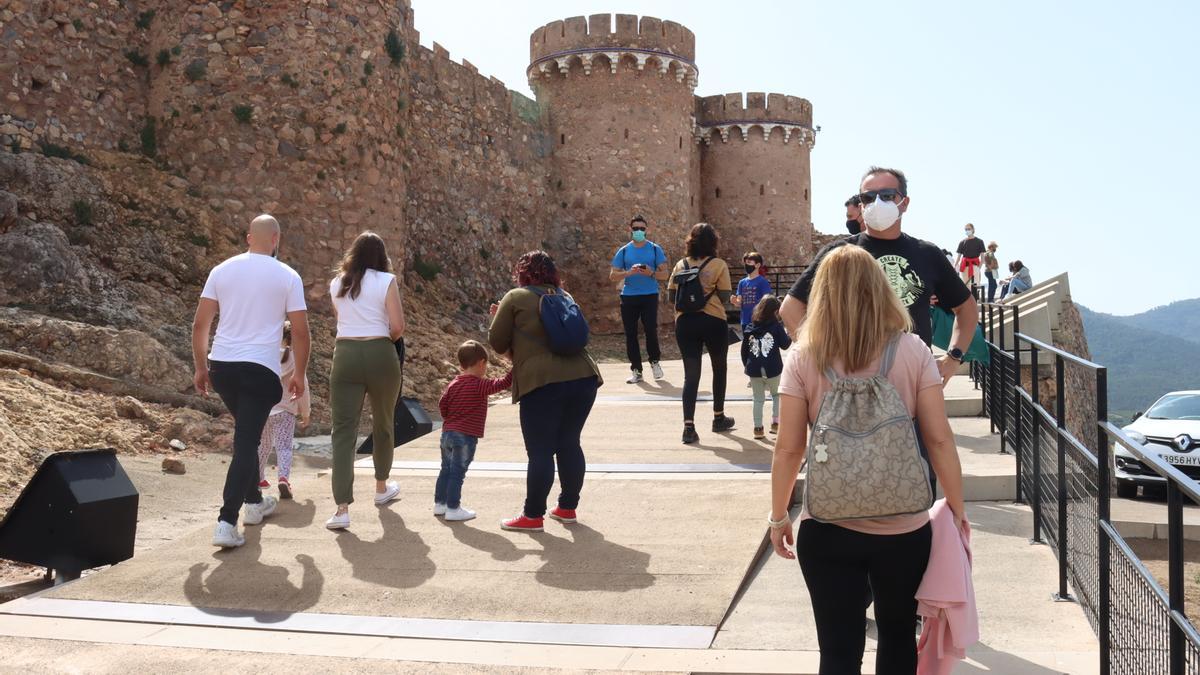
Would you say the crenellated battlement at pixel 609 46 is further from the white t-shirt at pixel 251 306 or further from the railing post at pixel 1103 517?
the railing post at pixel 1103 517

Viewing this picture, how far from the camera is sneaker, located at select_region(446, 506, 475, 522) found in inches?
234

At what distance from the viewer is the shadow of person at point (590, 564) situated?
15.7ft

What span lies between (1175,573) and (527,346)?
136 inches

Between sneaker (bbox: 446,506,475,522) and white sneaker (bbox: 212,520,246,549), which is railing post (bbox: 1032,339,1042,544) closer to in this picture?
sneaker (bbox: 446,506,475,522)

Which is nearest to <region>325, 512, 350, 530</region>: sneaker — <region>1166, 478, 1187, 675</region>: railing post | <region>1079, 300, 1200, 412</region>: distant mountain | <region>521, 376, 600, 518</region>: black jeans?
<region>521, 376, 600, 518</region>: black jeans

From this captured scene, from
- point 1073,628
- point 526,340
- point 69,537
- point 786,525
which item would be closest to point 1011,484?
point 1073,628

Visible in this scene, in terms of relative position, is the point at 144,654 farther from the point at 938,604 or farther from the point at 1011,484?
the point at 1011,484

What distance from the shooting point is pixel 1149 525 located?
31.6 ft

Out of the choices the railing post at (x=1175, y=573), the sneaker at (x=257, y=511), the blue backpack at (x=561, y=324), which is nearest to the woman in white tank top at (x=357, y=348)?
the sneaker at (x=257, y=511)

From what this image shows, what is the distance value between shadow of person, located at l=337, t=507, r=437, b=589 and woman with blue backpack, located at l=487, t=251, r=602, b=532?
55 centimetres

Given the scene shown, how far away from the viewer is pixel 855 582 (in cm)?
300

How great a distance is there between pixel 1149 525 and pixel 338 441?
7.62 metres

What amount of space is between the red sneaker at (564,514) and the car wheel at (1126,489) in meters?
9.65

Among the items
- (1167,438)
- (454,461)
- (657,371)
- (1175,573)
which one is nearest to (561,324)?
(454,461)
